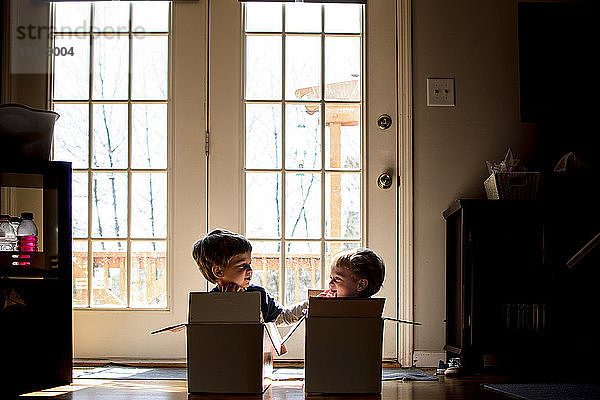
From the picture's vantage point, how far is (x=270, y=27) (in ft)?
11.3

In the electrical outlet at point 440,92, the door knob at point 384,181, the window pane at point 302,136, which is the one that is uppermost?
the electrical outlet at point 440,92

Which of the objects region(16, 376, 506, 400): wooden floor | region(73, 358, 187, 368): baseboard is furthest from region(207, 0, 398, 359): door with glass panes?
region(16, 376, 506, 400): wooden floor

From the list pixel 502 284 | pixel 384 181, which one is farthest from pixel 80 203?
pixel 502 284

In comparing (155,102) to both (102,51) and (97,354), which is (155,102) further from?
(97,354)

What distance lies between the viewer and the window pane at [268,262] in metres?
3.37

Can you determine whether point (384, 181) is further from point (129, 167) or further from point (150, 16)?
point (150, 16)

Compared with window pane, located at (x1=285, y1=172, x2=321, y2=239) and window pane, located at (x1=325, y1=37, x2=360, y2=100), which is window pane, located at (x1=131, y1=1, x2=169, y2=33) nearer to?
window pane, located at (x1=325, y1=37, x2=360, y2=100)

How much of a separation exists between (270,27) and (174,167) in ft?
2.48

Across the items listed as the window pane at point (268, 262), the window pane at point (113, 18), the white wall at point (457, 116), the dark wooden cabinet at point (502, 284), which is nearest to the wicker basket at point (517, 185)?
the dark wooden cabinet at point (502, 284)

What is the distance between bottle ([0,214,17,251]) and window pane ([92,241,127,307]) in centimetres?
60

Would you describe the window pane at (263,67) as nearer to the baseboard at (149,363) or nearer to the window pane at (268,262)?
the window pane at (268,262)

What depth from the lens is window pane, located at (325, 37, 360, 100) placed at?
343cm

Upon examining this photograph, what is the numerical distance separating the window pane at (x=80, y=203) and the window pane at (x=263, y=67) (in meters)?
0.82

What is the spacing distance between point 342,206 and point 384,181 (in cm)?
21
